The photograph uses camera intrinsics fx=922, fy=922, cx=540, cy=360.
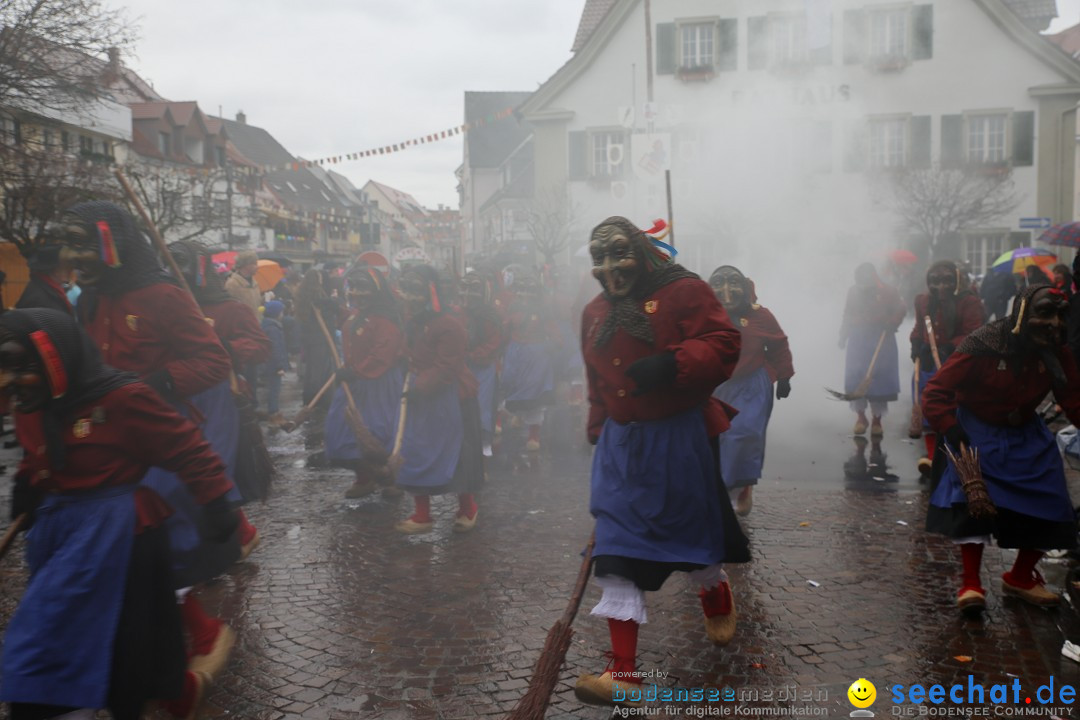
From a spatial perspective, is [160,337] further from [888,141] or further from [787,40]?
[888,141]

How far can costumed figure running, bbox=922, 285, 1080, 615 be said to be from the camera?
177 inches

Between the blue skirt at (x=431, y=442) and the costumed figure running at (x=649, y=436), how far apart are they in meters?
2.74

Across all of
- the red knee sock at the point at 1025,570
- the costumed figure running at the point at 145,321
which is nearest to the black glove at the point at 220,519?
the costumed figure running at the point at 145,321

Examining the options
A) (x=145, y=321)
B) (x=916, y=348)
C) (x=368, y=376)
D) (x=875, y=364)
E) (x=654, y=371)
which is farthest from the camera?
(x=875, y=364)

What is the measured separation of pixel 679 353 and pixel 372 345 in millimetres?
4214

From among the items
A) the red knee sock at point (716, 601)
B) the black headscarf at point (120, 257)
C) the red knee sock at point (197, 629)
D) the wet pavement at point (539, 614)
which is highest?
the black headscarf at point (120, 257)

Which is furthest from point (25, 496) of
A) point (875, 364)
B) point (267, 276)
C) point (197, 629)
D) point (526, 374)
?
point (267, 276)

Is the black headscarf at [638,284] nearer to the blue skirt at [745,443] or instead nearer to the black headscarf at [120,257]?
the black headscarf at [120,257]

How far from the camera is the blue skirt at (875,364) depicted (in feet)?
32.8

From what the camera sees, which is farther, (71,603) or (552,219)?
(552,219)

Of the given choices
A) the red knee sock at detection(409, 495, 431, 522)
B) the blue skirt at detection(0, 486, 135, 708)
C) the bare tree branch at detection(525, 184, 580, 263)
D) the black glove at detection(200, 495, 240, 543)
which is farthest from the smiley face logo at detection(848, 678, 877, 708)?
the bare tree branch at detection(525, 184, 580, 263)

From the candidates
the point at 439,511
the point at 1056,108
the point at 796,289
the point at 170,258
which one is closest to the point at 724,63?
the point at 796,289

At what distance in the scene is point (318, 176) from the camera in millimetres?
68312

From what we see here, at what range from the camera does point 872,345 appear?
1024 cm
